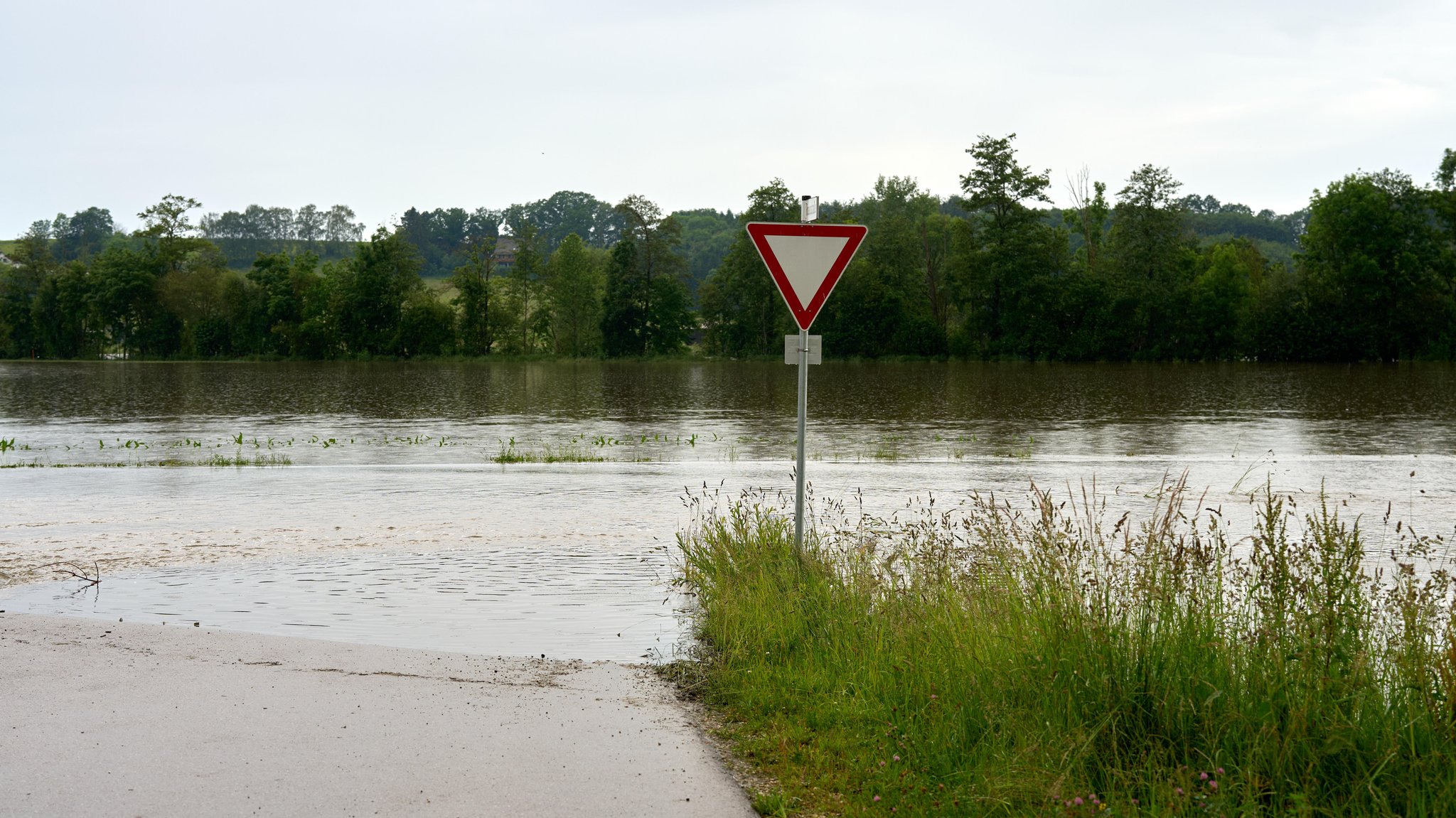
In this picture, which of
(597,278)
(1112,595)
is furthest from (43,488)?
(597,278)

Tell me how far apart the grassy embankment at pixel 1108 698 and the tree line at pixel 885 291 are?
89241 mm

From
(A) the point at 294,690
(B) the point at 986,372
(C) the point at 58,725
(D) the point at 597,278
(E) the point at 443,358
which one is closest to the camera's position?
(C) the point at 58,725

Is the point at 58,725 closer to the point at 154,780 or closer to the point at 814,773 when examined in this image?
the point at 154,780

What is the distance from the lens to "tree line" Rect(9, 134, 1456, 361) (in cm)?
8825

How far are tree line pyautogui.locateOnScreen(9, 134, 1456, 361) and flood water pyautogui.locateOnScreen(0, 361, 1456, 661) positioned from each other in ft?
151

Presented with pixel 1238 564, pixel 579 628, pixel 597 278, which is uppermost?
pixel 597 278

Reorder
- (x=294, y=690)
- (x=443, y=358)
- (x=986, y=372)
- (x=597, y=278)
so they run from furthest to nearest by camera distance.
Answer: (x=597, y=278) < (x=443, y=358) < (x=986, y=372) < (x=294, y=690)

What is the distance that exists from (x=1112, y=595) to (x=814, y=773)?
3.64 m

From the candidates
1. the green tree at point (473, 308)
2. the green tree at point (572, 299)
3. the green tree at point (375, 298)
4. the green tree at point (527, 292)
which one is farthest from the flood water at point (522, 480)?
the green tree at point (572, 299)

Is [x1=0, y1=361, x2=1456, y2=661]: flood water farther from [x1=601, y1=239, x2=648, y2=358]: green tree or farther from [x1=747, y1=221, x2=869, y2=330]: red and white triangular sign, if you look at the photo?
[x1=601, y1=239, x2=648, y2=358]: green tree

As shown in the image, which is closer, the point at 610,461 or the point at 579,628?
the point at 579,628

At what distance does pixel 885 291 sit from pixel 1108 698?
325 feet

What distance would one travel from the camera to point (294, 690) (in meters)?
6.36

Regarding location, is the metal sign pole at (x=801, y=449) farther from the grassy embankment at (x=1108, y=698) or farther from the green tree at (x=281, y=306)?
the green tree at (x=281, y=306)
